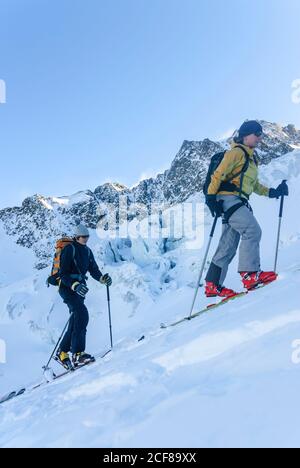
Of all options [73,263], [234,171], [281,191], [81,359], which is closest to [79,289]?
[73,263]

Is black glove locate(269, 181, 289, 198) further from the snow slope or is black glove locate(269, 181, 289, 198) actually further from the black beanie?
the snow slope

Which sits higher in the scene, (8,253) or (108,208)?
(108,208)

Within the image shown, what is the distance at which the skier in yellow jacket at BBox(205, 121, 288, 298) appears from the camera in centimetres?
561

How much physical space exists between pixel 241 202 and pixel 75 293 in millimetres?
2976

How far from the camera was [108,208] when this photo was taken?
105 metres

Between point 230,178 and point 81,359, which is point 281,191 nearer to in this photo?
point 230,178

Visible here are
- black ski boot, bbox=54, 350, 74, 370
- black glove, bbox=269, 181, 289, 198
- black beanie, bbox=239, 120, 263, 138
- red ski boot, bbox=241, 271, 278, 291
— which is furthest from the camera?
black ski boot, bbox=54, 350, 74, 370

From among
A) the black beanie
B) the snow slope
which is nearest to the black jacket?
the snow slope

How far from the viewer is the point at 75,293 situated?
6402 millimetres

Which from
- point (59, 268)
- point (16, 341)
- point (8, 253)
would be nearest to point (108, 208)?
point (8, 253)

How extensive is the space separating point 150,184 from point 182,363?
107 metres

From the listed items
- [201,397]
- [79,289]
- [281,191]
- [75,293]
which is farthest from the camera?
[75,293]

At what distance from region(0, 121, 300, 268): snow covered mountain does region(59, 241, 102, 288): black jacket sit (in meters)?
79.1
